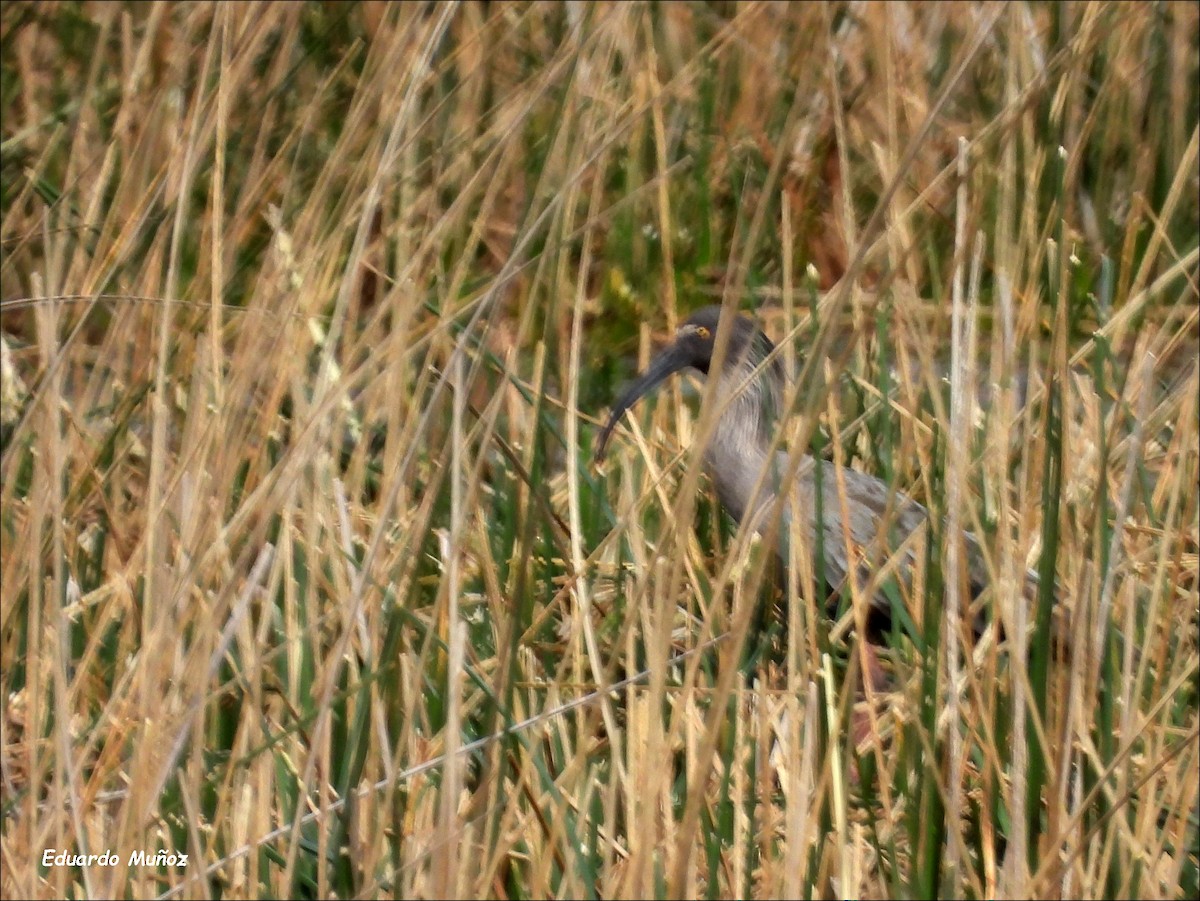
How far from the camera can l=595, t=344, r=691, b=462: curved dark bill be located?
339 cm

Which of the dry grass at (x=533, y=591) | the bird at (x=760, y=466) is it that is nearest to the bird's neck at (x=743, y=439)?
the bird at (x=760, y=466)

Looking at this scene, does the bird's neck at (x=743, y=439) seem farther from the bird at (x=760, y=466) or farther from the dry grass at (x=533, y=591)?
the dry grass at (x=533, y=591)

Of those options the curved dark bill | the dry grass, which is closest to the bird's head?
the curved dark bill

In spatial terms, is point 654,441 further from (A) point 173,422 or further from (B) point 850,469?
(A) point 173,422

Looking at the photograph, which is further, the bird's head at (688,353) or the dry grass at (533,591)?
the bird's head at (688,353)

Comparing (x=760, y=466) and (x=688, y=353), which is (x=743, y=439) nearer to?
(x=688, y=353)

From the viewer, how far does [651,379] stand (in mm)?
3490

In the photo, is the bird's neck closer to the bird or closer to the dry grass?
the bird

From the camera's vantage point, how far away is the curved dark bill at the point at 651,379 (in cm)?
339

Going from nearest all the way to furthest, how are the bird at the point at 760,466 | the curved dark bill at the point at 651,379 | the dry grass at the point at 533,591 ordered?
the dry grass at the point at 533,591, the bird at the point at 760,466, the curved dark bill at the point at 651,379

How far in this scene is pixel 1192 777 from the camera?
200 cm

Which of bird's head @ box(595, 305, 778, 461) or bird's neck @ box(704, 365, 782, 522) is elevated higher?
bird's head @ box(595, 305, 778, 461)

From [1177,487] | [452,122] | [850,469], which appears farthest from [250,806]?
[452,122]

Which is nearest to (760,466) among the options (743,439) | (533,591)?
(743,439)
